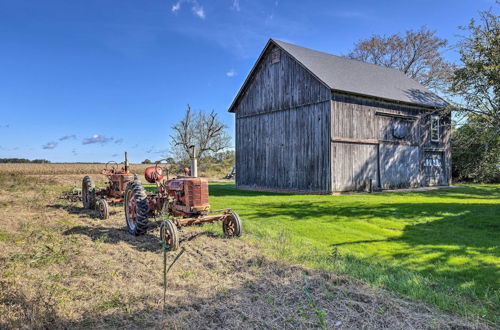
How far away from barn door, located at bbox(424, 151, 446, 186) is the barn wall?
13cm

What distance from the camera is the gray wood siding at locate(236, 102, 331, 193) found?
18.0 m

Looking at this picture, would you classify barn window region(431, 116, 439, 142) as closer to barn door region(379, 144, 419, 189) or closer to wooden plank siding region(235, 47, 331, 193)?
barn door region(379, 144, 419, 189)

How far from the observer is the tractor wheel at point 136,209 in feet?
25.3

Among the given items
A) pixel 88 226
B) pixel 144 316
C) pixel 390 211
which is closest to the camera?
pixel 144 316

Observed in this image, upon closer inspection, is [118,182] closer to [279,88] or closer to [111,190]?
[111,190]

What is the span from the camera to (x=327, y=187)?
1762 cm

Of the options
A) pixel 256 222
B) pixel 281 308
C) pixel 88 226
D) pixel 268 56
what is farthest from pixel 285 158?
pixel 281 308

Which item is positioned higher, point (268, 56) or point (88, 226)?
point (268, 56)

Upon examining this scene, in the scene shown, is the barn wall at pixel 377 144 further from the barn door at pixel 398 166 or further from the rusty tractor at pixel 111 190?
the rusty tractor at pixel 111 190

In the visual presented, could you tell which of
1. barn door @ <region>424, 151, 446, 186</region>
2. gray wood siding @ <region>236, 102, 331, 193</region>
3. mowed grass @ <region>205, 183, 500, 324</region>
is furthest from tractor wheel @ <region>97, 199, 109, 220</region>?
barn door @ <region>424, 151, 446, 186</region>

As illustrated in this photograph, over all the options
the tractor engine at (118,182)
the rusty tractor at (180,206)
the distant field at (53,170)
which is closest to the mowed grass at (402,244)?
the rusty tractor at (180,206)

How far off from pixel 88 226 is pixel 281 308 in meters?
7.01

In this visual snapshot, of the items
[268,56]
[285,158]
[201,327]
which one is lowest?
[201,327]

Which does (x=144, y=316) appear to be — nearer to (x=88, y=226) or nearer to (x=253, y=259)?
(x=253, y=259)
